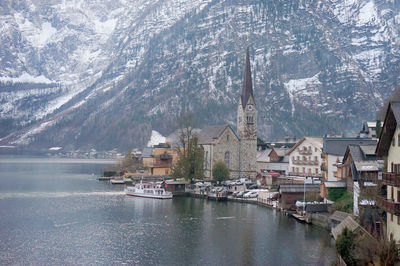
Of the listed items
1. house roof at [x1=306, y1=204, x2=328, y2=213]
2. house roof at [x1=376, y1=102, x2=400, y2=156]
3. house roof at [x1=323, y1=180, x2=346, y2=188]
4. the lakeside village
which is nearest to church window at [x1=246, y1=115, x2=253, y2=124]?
the lakeside village

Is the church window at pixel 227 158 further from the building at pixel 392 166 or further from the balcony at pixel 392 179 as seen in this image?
the balcony at pixel 392 179

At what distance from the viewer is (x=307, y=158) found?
99375 mm

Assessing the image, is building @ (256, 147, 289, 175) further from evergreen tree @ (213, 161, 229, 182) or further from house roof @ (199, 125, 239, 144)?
house roof @ (199, 125, 239, 144)

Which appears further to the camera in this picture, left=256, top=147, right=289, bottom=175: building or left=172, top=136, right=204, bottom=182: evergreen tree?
left=256, top=147, right=289, bottom=175: building

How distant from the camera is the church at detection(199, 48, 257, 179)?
4656 inches

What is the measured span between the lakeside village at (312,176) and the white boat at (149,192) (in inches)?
94.9

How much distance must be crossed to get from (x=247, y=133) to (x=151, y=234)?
214ft

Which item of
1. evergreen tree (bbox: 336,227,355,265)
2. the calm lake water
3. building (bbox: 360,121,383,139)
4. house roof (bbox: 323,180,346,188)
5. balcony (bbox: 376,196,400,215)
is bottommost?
the calm lake water

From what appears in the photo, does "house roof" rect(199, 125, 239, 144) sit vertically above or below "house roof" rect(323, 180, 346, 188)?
above

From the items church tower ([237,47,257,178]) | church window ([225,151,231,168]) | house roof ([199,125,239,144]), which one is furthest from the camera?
church tower ([237,47,257,178])

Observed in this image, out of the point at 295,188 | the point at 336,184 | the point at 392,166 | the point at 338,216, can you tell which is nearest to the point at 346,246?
the point at 392,166

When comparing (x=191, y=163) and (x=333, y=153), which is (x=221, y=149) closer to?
(x=191, y=163)

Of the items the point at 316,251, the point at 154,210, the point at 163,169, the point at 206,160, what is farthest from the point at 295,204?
the point at 163,169

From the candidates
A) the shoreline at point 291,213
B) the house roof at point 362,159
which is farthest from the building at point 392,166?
the shoreline at point 291,213
